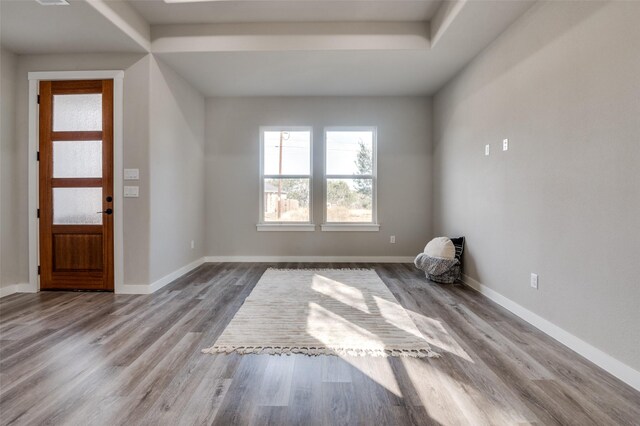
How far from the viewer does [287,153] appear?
5184 millimetres

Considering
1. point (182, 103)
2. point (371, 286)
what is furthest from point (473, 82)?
point (182, 103)

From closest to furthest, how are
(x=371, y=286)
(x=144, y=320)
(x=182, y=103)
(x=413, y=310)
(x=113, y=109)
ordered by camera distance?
1. (x=144, y=320)
2. (x=413, y=310)
3. (x=113, y=109)
4. (x=371, y=286)
5. (x=182, y=103)

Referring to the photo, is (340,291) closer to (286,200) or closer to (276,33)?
(286,200)

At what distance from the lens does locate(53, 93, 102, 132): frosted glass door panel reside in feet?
11.5

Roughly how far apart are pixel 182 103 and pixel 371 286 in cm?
349

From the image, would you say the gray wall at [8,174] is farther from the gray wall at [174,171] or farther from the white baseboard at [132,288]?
the gray wall at [174,171]

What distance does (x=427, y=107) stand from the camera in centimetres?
504

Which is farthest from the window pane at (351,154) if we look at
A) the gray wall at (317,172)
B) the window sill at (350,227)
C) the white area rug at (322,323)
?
the white area rug at (322,323)

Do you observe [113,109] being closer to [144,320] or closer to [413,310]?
[144,320]

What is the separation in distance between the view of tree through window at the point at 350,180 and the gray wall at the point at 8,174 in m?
3.96

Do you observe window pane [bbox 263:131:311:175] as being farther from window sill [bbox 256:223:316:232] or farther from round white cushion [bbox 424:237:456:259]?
round white cushion [bbox 424:237:456:259]

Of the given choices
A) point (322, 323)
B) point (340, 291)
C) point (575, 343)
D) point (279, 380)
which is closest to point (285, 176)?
point (340, 291)

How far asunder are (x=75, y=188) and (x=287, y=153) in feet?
9.45

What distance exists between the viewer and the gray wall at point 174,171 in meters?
3.56
